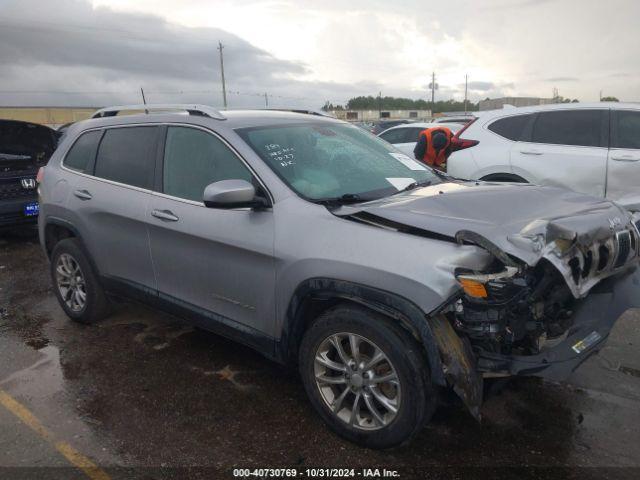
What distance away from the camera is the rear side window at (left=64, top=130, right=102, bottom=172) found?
168 inches

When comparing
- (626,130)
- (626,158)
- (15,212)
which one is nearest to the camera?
(626,158)

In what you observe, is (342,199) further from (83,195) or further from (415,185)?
(83,195)

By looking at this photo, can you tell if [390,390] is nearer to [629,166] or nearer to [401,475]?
[401,475]

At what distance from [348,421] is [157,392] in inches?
52.7

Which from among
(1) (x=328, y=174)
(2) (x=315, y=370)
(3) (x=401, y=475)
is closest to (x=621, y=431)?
(3) (x=401, y=475)

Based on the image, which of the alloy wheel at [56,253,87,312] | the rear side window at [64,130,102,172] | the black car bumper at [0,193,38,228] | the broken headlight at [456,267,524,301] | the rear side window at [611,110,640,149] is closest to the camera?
the broken headlight at [456,267,524,301]

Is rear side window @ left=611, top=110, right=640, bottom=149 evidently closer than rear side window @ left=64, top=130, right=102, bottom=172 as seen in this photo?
No

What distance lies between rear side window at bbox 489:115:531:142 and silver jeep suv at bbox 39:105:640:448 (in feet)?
9.15

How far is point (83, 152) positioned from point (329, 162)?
2267 millimetres

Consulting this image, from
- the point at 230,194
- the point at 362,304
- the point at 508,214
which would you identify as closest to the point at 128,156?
the point at 230,194

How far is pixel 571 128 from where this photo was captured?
19.5ft

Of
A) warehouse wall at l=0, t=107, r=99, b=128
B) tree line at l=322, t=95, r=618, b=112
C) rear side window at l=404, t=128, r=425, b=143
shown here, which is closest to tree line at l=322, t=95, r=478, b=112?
tree line at l=322, t=95, r=618, b=112

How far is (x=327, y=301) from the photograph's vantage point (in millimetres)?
2830

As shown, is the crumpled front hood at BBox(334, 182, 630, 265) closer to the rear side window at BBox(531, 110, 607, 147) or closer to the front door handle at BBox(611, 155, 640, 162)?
the front door handle at BBox(611, 155, 640, 162)
